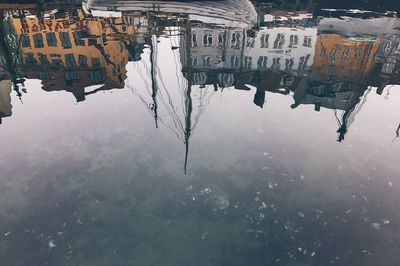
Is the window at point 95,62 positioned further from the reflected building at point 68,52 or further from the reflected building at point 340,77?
the reflected building at point 340,77

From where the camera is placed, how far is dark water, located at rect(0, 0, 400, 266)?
876cm

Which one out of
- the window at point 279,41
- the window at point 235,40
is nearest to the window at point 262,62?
the window at point 235,40

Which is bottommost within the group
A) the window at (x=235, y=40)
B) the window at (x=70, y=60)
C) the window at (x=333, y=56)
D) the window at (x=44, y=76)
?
the window at (x=70, y=60)

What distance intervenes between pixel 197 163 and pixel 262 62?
15.7 m

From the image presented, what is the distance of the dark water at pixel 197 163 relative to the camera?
28.7 feet

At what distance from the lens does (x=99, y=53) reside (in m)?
25.9

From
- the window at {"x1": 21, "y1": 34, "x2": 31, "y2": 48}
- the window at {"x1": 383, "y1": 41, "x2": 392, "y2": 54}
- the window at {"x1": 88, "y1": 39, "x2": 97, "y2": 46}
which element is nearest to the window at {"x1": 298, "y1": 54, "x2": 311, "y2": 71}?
the window at {"x1": 383, "y1": 41, "x2": 392, "y2": 54}

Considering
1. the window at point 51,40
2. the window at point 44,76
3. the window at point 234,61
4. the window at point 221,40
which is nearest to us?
the window at point 44,76

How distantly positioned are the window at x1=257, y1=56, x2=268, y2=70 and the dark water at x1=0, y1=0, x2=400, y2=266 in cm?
71

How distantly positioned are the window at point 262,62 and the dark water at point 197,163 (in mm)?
715

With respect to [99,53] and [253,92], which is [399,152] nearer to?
[253,92]

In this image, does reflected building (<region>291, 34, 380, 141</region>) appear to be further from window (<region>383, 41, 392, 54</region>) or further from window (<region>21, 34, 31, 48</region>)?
window (<region>21, 34, 31, 48</region>)

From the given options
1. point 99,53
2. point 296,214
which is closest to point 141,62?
point 99,53

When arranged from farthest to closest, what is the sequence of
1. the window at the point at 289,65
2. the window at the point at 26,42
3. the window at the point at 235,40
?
the window at the point at 26,42 < the window at the point at 235,40 < the window at the point at 289,65
